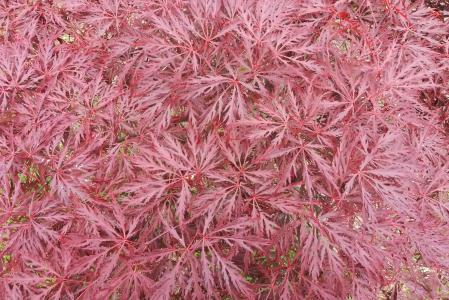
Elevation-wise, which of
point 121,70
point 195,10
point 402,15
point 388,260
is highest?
point 195,10

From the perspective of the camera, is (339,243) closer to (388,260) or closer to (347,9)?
(388,260)

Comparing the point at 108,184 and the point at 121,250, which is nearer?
the point at 121,250

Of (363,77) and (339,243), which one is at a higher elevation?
(363,77)

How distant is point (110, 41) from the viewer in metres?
2.18

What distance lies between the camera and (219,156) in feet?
5.95

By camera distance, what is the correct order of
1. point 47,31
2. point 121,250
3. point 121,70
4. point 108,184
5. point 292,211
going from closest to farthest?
point 292,211 < point 121,250 < point 108,184 < point 121,70 < point 47,31

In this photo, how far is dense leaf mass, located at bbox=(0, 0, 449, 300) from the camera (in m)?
1.74

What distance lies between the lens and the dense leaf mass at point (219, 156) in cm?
174

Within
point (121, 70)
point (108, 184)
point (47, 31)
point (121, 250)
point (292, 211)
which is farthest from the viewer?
point (47, 31)

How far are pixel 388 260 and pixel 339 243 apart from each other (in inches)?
15.7

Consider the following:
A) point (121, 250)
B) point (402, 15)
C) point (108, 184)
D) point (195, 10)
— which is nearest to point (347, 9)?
point (402, 15)

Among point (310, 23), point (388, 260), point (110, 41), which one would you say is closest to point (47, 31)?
A: point (110, 41)

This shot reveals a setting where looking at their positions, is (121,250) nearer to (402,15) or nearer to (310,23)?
(310,23)

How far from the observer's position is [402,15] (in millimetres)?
2201
